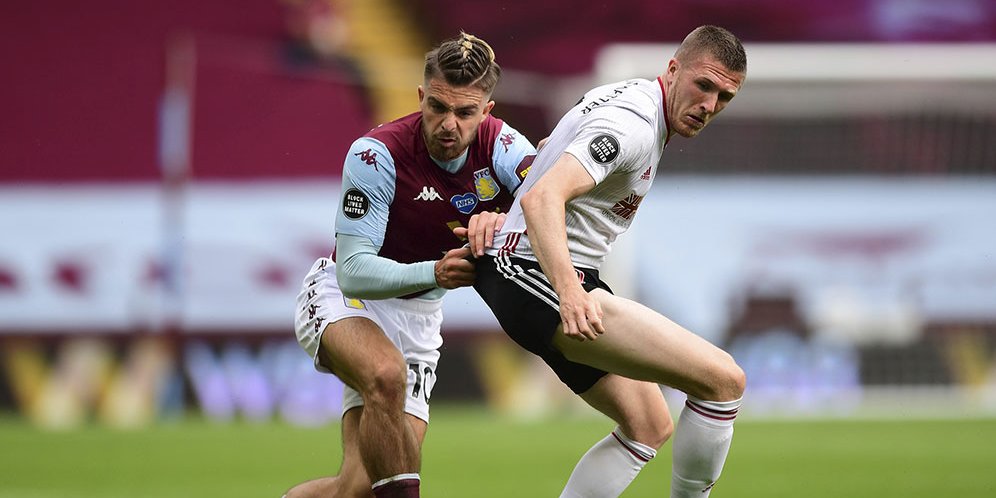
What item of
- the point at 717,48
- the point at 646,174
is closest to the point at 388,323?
the point at 646,174

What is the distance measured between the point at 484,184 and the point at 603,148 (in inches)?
43.8

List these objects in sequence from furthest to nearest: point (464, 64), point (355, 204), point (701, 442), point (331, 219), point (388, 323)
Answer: point (331, 219) → point (388, 323) → point (355, 204) → point (464, 64) → point (701, 442)

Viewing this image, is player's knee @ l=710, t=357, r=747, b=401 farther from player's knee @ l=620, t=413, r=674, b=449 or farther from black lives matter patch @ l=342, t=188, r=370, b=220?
black lives matter patch @ l=342, t=188, r=370, b=220

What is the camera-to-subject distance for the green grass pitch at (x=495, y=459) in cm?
864

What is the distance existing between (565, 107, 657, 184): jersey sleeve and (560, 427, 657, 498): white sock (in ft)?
3.79

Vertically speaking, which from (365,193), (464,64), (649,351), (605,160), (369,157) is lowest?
(649,351)

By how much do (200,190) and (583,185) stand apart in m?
12.2

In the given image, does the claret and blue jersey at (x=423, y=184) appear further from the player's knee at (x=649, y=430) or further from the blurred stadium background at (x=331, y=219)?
the blurred stadium background at (x=331, y=219)

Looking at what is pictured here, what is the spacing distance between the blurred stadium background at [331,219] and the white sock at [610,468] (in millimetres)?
9675

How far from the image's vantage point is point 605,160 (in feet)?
15.6

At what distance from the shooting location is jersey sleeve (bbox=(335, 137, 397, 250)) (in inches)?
219

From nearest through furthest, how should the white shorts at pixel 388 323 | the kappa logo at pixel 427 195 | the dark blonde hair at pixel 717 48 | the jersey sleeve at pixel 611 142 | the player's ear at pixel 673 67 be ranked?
the jersey sleeve at pixel 611 142 → the dark blonde hair at pixel 717 48 → the player's ear at pixel 673 67 → the kappa logo at pixel 427 195 → the white shorts at pixel 388 323

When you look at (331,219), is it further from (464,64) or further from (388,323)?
(464,64)

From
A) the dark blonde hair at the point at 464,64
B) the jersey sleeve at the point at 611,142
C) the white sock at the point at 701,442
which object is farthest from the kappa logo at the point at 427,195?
the white sock at the point at 701,442
